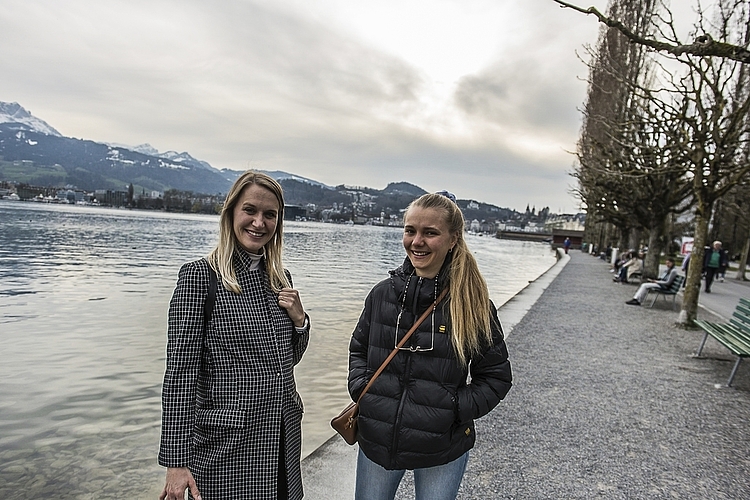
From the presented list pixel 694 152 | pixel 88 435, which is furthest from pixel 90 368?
pixel 694 152

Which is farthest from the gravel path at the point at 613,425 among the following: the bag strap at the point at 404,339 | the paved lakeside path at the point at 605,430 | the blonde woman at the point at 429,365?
the bag strap at the point at 404,339

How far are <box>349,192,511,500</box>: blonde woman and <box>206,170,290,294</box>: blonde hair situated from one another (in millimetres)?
481

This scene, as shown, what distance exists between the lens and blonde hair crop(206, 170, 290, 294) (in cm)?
227

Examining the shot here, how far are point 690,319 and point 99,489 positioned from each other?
36.4 feet

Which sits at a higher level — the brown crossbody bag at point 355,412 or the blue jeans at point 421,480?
the brown crossbody bag at point 355,412

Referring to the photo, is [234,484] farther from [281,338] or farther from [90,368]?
[90,368]

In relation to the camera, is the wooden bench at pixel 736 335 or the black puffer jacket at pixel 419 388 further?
the wooden bench at pixel 736 335

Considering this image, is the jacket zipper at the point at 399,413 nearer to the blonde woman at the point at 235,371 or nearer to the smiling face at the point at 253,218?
the blonde woman at the point at 235,371

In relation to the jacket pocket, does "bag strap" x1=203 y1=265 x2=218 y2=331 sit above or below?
above

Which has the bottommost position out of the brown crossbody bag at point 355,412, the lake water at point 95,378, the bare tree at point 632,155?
the lake water at point 95,378

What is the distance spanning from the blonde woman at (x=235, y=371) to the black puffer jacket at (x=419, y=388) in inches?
15.4

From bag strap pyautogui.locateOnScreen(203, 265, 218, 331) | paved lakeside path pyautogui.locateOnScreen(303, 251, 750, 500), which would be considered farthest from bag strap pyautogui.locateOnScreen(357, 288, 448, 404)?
paved lakeside path pyautogui.locateOnScreen(303, 251, 750, 500)

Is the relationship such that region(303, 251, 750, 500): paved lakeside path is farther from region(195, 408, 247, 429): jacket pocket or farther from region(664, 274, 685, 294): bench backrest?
region(664, 274, 685, 294): bench backrest

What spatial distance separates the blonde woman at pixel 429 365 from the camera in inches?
88.8
